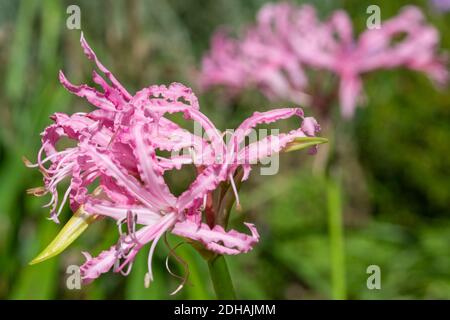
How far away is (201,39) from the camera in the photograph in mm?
2693

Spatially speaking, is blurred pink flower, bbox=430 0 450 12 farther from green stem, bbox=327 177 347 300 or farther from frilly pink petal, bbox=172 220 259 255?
Answer: frilly pink petal, bbox=172 220 259 255

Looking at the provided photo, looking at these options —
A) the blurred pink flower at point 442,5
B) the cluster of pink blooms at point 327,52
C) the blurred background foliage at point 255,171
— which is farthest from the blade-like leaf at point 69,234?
the blurred pink flower at point 442,5

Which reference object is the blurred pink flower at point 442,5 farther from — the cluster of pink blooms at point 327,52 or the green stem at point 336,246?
the green stem at point 336,246

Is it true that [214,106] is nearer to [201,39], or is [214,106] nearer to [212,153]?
[201,39]

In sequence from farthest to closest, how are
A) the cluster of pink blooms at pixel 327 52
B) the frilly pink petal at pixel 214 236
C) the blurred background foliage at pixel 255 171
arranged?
the blurred background foliage at pixel 255 171 → the cluster of pink blooms at pixel 327 52 → the frilly pink petal at pixel 214 236

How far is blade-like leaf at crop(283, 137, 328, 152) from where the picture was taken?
64 cm

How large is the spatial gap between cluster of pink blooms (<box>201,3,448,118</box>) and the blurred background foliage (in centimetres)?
34

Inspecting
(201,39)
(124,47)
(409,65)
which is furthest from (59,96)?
(201,39)

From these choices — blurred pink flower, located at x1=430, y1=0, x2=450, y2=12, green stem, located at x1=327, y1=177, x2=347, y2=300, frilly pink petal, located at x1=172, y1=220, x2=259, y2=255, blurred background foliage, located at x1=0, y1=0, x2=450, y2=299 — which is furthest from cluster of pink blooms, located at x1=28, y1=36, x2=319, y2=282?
blurred pink flower, located at x1=430, y1=0, x2=450, y2=12

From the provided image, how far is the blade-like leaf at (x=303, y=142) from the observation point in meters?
0.64

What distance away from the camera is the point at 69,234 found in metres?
0.64

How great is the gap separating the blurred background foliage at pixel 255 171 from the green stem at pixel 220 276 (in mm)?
781

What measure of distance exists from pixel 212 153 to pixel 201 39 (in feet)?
6.86

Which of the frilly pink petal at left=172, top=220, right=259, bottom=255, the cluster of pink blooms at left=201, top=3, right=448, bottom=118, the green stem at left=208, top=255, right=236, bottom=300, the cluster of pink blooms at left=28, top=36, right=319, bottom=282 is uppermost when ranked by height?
the cluster of pink blooms at left=201, top=3, right=448, bottom=118
